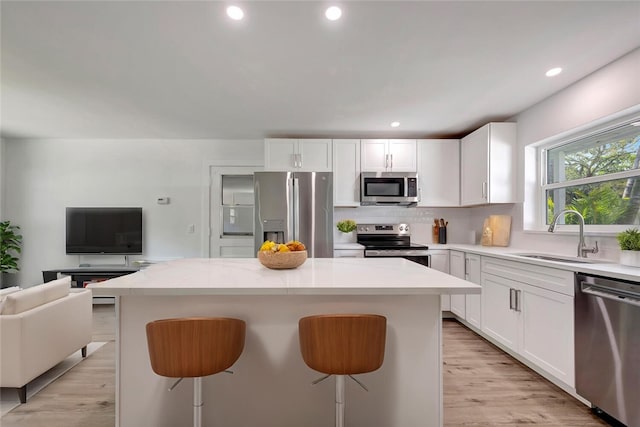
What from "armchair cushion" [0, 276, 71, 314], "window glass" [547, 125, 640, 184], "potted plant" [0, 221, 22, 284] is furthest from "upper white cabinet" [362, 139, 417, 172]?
"potted plant" [0, 221, 22, 284]

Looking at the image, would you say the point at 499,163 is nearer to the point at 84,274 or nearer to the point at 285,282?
the point at 285,282

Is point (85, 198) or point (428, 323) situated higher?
point (85, 198)

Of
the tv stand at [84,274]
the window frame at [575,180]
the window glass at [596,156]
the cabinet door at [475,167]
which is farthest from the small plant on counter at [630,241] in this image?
the tv stand at [84,274]

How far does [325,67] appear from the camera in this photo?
224 cm

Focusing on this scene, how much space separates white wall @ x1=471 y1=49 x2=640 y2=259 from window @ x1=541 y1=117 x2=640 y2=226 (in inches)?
6.3

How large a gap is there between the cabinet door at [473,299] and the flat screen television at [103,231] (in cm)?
442

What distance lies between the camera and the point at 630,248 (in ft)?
5.88

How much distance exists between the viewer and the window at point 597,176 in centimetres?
214

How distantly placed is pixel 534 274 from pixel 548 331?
0.41 metres

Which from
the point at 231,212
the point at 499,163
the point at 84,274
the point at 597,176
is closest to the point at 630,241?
the point at 597,176

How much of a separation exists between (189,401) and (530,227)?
343 cm

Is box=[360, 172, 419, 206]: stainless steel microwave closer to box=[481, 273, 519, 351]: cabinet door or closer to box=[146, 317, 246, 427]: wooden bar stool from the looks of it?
box=[481, 273, 519, 351]: cabinet door

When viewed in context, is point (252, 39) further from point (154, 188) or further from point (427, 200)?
point (154, 188)

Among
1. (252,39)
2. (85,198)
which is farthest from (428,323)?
(85,198)
